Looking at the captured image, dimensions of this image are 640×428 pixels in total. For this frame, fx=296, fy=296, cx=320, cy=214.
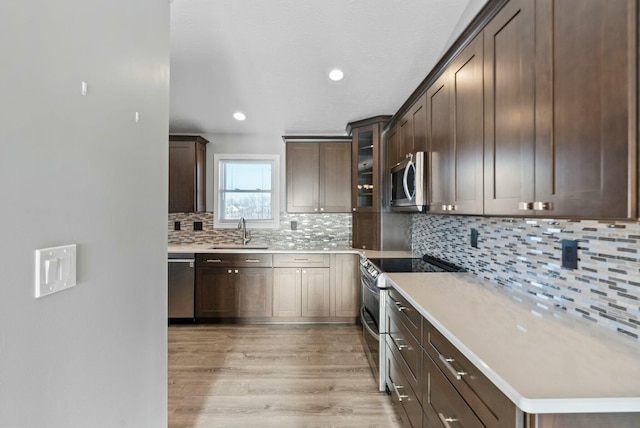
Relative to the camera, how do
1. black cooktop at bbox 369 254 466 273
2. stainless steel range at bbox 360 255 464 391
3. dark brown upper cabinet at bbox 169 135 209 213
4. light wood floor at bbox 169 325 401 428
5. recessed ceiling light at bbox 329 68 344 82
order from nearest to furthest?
light wood floor at bbox 169 325 401 428 → stainless steel range at bbox 360 255 464 391 → black cooktop at bbox 369 254 466 273 → recessed ceiling light at bbox 329 68 344 82 → dark brown upper cabinet at bbox 169 135 209 213

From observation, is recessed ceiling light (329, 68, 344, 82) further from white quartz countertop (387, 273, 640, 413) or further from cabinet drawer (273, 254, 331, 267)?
white quartz countertop (387, 273, 640, 413)

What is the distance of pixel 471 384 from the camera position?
1.00 meters

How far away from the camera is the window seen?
4117 millimetres

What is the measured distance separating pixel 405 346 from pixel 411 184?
1216 mm

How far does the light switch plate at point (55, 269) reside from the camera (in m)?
0.71

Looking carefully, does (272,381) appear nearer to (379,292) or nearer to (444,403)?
(379,292)

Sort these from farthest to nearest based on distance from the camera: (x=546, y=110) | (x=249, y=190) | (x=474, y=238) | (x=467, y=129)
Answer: (x=249, y=190) → (x=474, y=238) → (x=467, y=129) → (x=546, y=110)

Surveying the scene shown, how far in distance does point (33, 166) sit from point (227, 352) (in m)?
2.54

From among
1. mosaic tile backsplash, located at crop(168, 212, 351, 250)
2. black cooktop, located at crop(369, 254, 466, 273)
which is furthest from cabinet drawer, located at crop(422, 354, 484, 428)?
mosaic tile backsplash, located at crop(168, 212, 351, 250)

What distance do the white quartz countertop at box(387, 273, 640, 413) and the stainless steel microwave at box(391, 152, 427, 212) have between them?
0.81m

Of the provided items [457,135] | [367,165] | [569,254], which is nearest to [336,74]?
[367,165]

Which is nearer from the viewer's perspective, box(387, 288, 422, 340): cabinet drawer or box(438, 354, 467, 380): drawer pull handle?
box(438, 354, 467, 380): drawer pull handle

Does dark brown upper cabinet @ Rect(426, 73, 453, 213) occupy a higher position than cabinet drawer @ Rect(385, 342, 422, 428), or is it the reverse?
dark brown upper cabinet @ Rect(426, 73, 453, 213)

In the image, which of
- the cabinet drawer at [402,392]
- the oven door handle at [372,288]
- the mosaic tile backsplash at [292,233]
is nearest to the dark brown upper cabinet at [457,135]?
the oven door handle at [372,288]
